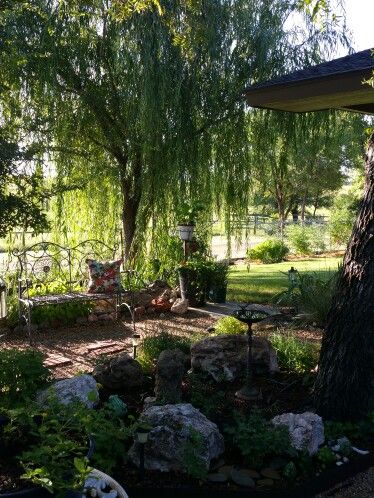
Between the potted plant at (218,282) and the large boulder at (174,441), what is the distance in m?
5.01

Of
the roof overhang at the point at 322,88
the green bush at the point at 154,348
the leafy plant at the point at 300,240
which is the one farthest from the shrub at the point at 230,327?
the leafy plant at the point at 300,240

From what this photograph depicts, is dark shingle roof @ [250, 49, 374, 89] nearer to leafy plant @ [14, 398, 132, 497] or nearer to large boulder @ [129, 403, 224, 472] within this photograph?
large boulder @ [129, 403, 224, 472]

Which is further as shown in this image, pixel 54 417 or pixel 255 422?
pixel 255 422

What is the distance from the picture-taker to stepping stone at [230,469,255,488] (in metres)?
2.99

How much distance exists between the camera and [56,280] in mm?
Answer: 8023

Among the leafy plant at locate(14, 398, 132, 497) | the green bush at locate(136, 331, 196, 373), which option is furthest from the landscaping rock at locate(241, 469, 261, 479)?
the green bush at locate(136, 331, 196, 373)

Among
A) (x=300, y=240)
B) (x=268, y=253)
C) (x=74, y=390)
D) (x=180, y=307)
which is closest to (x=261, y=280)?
(x=180, y=307)

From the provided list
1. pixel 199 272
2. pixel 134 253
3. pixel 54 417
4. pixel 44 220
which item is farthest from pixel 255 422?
pixel 134 253

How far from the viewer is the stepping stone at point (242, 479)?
2994 mm

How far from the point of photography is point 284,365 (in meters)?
4.80

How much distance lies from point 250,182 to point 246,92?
169 inches

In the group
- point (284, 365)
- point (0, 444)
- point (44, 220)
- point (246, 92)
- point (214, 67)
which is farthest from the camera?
point (214, 67)

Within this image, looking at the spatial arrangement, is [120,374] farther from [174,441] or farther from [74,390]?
[174,441]

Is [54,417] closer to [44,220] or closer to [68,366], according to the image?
[44,220]
